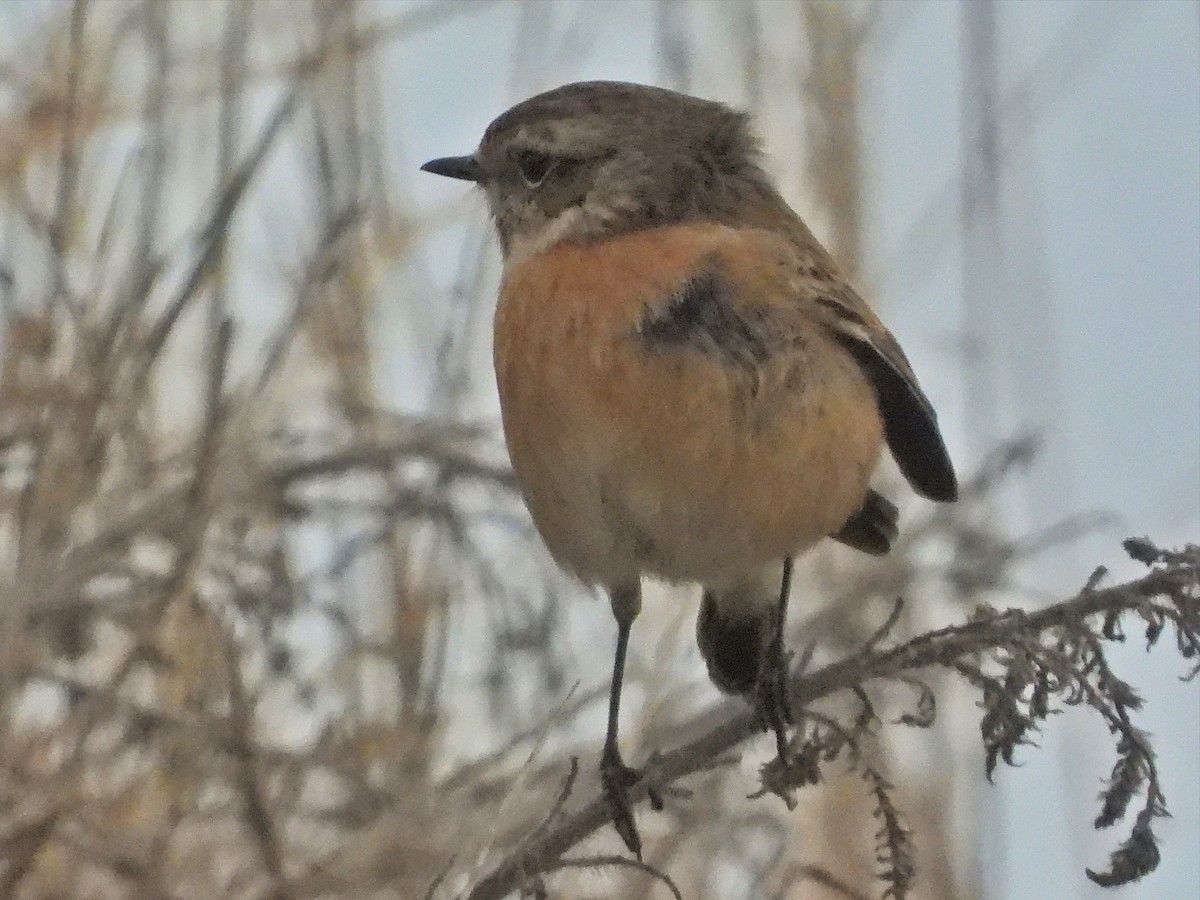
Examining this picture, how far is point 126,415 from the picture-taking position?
6.98 feet

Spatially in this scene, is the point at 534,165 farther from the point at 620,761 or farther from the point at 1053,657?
the point at 1053,657

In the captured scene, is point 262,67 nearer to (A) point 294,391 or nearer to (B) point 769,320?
(A) point 294,391

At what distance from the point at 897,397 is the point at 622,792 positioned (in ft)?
2.23

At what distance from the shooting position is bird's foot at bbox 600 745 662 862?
1.70m

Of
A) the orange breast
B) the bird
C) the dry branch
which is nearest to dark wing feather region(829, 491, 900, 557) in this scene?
the bird

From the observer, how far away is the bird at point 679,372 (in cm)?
173

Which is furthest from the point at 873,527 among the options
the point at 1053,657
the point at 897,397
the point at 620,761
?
the point at 1053,657

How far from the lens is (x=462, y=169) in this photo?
7.22ft

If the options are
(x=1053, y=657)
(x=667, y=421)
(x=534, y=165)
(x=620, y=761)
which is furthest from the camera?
(x=534, y=165)

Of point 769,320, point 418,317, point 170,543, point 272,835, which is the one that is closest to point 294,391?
point 418,317

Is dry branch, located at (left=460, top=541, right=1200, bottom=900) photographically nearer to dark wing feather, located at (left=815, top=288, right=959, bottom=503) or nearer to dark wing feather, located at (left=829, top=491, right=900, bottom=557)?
dark wing feather, located at (left=815, top=288, right=959, bottom=503)

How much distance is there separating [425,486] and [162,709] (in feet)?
2.06

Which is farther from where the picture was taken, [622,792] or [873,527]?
[873,527]

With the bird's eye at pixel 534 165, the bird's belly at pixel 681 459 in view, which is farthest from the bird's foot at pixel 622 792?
the bird's eye at pixel 534 165
